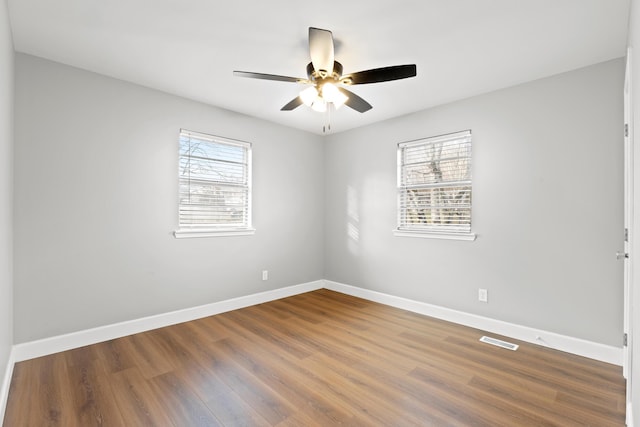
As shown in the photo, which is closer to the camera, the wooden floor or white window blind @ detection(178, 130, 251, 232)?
the wooden floor

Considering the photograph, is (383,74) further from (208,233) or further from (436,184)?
(208,233)

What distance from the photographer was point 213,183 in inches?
144

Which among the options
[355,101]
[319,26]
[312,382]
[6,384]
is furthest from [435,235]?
[6,384]

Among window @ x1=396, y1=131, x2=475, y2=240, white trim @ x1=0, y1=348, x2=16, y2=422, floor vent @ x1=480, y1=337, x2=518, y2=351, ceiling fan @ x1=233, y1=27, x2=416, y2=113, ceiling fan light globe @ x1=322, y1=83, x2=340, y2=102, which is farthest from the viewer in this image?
window @ x1=396, y1=131, x2=475, y2=240

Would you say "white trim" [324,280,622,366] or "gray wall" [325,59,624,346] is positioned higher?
"gray wall" [325,59,624,346]

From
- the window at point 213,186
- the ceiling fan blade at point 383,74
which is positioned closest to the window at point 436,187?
the ceiling fan blade at point 383,74

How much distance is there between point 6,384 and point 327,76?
300 centimetres

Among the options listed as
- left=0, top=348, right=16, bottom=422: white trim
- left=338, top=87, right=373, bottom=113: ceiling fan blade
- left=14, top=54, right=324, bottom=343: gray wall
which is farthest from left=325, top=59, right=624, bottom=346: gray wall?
left=0, top=348, right=16, bottom=422: white trim

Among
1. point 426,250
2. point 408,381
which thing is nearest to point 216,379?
point 408,381

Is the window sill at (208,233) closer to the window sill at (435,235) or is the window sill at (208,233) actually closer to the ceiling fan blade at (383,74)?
the window sill at (435,235)

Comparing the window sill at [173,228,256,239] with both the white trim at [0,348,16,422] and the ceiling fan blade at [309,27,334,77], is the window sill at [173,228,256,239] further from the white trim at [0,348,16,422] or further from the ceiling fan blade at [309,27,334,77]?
the ceiling fan blade at [309,27,334,77]

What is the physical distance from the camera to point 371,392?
2.06 m

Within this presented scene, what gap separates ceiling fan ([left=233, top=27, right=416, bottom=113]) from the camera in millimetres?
2051

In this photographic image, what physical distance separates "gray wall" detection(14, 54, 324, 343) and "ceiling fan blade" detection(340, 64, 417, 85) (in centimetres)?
201
